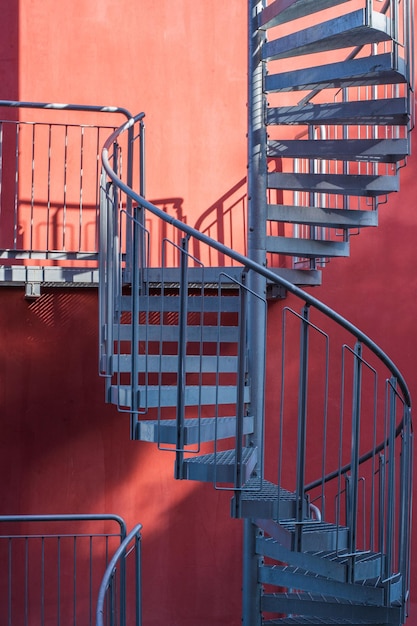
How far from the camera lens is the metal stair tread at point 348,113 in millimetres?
5242

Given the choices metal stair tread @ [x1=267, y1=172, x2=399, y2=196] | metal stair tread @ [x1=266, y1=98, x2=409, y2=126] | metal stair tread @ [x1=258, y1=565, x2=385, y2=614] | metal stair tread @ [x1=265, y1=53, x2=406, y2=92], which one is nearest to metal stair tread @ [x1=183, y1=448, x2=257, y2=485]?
metal stair tread @ [x1=258, y1=565, x2=385, y2=614]

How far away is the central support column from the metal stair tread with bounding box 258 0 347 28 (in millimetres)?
86

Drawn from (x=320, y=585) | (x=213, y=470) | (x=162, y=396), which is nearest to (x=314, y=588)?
(x=320, y=585)

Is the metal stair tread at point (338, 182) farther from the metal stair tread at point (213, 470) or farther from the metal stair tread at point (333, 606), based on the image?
the metal stair tread at point (333, 606)

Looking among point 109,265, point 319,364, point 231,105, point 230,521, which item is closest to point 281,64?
point 231,105

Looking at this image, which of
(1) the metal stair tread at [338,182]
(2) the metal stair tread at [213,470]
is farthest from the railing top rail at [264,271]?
(1) the metal stair tread at [338,182]

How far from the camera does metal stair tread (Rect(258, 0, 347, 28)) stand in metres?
5.23

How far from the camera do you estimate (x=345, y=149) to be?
544cm

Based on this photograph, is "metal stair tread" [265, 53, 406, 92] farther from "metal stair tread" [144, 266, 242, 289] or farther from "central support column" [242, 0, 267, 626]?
"metal stair tread" [144, 266, 242, 289]

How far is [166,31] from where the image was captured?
22.1ft

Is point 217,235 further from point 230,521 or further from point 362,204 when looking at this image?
point 230,521

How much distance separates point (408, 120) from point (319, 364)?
2002 mm

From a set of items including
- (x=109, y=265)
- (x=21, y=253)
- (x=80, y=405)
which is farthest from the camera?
(x=80, y=405)

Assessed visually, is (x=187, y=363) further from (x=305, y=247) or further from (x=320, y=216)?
(x=320, y=216)
